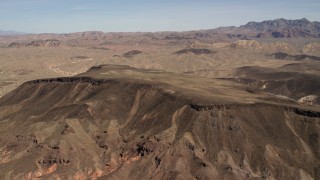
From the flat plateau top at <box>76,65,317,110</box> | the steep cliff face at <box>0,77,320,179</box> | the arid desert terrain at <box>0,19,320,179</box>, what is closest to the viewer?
the steep cliff face at <box>0,77,320,179</box>

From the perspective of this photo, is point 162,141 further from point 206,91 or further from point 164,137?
point 206,91

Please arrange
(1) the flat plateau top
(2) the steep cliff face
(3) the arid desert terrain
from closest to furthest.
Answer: (2) the steep cliff face < (3) the arid desert terrain < (1) the flat plateau top

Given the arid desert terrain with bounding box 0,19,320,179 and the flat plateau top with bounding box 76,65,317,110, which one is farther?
the flat plateau top with bounding box 76,65,317,110

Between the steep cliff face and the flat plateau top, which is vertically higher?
the flat plateau top

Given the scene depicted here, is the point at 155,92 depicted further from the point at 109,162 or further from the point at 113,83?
the point at 109,162

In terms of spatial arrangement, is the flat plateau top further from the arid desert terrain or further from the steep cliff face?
the steep cliff face

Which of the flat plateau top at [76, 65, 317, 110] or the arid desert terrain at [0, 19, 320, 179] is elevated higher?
the flat plateau top at [76, 65, 317, 110]

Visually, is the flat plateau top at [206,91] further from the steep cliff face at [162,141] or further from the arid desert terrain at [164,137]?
the steep cliff face at [162,141]

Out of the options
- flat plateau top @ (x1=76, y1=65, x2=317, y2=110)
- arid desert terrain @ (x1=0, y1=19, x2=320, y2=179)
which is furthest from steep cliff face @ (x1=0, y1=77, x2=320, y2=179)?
flat plateau top @ (x1=76, y1=65, x2=317, y2=110)

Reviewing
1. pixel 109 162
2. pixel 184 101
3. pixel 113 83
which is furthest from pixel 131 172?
pixel 113 83
